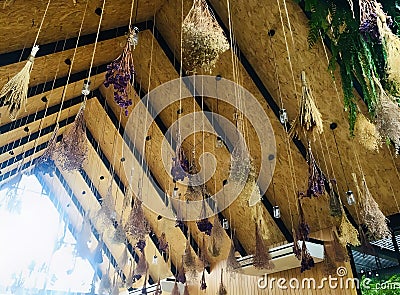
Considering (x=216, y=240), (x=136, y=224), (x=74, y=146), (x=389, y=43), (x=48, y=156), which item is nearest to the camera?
(x=389, y=43)

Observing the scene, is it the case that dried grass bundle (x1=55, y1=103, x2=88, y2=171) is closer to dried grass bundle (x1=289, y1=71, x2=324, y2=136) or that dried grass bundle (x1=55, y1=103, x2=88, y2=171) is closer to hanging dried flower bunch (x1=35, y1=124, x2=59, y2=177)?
hanging dried flower bunch (x1=35, y1=124, x2=59, y2=177)

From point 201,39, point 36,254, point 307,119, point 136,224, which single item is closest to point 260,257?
point 136,224

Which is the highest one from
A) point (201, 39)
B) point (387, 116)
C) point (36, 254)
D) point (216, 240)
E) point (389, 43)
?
point (201, 39)

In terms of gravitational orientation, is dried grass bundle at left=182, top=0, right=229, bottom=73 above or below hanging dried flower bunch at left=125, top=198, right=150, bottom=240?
above

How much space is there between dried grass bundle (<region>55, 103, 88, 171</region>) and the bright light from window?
7.51ft

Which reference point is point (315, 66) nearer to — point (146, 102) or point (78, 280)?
point (146, 102)

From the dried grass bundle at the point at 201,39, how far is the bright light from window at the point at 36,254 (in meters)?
3.75

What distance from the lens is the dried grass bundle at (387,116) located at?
1.65 metres

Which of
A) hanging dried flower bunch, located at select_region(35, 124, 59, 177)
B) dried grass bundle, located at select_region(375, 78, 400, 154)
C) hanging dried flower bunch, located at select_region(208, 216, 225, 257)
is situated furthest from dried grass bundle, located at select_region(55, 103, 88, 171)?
hanging dried flower bunch, located at select_region(208, 216, 225, 257)

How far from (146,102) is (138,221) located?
3547 millimetres

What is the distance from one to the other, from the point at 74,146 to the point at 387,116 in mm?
2146

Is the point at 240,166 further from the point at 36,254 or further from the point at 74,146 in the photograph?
the point at 36,254

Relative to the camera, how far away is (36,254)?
26.2ft

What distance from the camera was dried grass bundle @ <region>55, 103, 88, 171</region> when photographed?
2.63 meters
